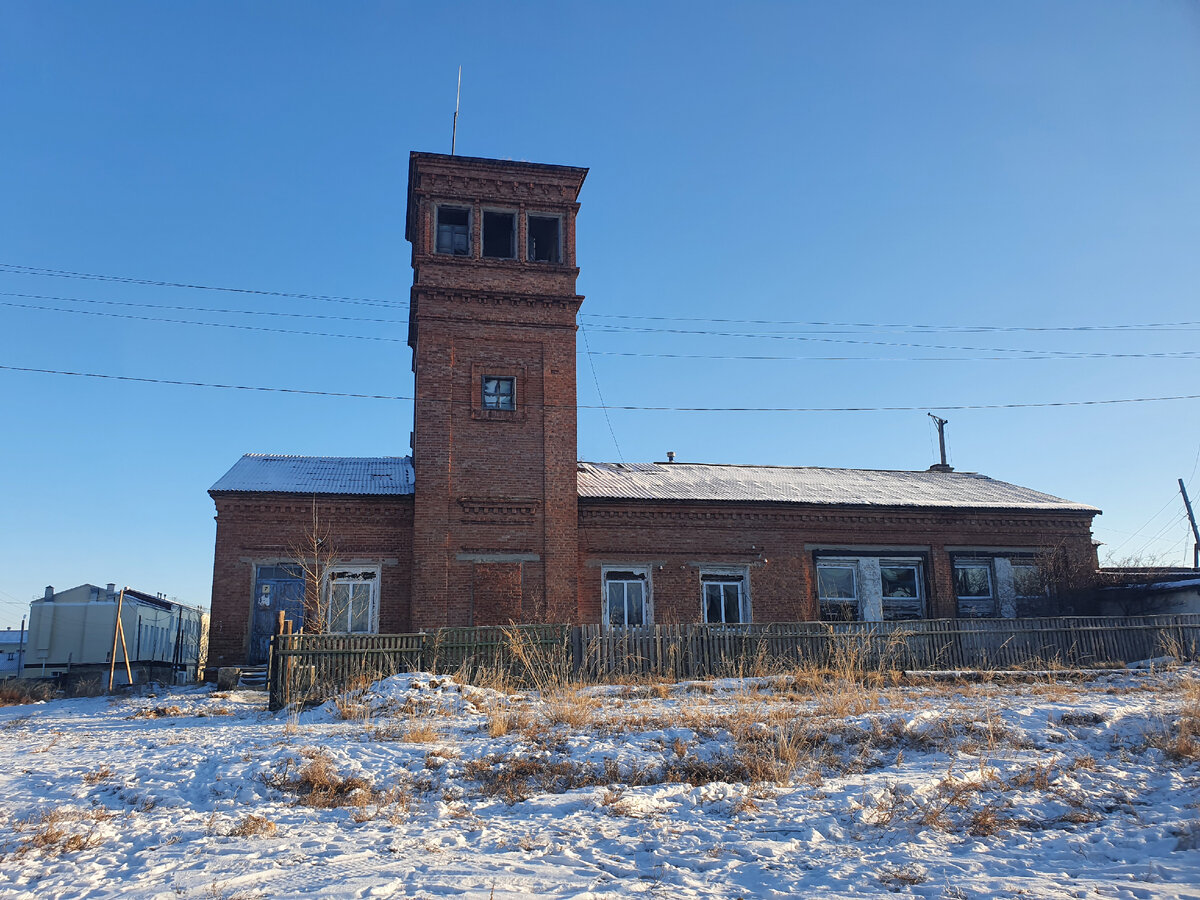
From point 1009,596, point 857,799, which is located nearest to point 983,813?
point 857,799

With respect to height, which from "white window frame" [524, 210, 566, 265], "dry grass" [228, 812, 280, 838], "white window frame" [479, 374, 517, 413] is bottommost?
"dry grass" [228, 812, 280, 838]

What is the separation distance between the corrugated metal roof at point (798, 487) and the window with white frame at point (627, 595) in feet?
6.28

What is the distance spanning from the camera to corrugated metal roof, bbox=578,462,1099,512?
22828 mm

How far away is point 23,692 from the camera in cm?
1691

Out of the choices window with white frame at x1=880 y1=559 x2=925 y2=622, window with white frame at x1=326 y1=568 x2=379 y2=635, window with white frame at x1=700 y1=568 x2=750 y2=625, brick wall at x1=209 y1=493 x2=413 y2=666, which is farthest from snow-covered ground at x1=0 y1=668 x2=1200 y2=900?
window with white frame at x1=880 y1=559 x2=925 y2=622

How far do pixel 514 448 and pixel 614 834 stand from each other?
14981 mm

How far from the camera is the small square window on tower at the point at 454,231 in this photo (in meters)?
22.1

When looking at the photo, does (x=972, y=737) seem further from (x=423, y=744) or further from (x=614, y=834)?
(x=423, y=744)

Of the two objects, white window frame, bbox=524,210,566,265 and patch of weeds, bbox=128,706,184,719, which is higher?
white window frame, bbox=524,210,566,265

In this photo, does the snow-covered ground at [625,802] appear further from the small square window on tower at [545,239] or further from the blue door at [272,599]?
the small square window on tower at [545,239]

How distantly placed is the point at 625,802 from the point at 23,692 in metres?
15.1

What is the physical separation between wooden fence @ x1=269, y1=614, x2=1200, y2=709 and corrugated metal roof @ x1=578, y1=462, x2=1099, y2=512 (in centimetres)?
534

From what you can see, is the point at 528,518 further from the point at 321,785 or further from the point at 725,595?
the point at 321,785

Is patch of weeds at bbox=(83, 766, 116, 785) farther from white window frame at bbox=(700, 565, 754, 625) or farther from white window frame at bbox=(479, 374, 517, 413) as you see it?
white window frame at bbox=(700, 565, 754, 625)
